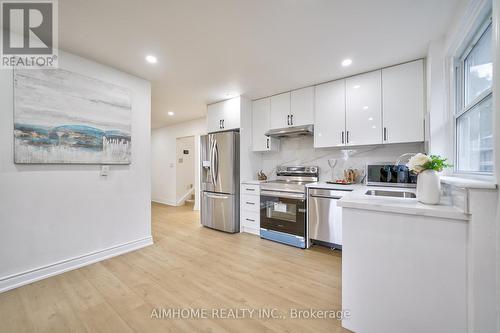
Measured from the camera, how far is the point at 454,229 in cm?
110

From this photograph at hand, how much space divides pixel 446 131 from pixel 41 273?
4362mm

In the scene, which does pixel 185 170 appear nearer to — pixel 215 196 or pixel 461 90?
pixel 215 196

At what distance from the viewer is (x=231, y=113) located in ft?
12.0

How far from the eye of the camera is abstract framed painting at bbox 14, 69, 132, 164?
6.28 ft

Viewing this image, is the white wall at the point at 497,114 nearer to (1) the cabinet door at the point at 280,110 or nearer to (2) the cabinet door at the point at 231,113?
(1) the cabinet door at the point at 280,110

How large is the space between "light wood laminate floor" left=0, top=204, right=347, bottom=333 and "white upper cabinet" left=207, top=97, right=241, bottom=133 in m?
2.16

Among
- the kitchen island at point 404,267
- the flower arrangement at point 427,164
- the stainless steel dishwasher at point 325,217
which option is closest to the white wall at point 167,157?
the stainless steel dishwasher at point 325,217

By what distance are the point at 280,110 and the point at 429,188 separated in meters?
2.53

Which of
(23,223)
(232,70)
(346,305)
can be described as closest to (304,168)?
(232,70)

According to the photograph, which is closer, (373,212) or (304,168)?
(373,212)

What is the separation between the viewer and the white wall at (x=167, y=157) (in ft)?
18.0

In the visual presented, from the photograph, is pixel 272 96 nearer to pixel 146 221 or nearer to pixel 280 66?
pixel 280 66

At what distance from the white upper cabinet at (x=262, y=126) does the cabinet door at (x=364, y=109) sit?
1310mm

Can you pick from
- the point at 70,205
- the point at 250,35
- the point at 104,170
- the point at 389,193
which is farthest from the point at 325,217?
the point at 70,205
